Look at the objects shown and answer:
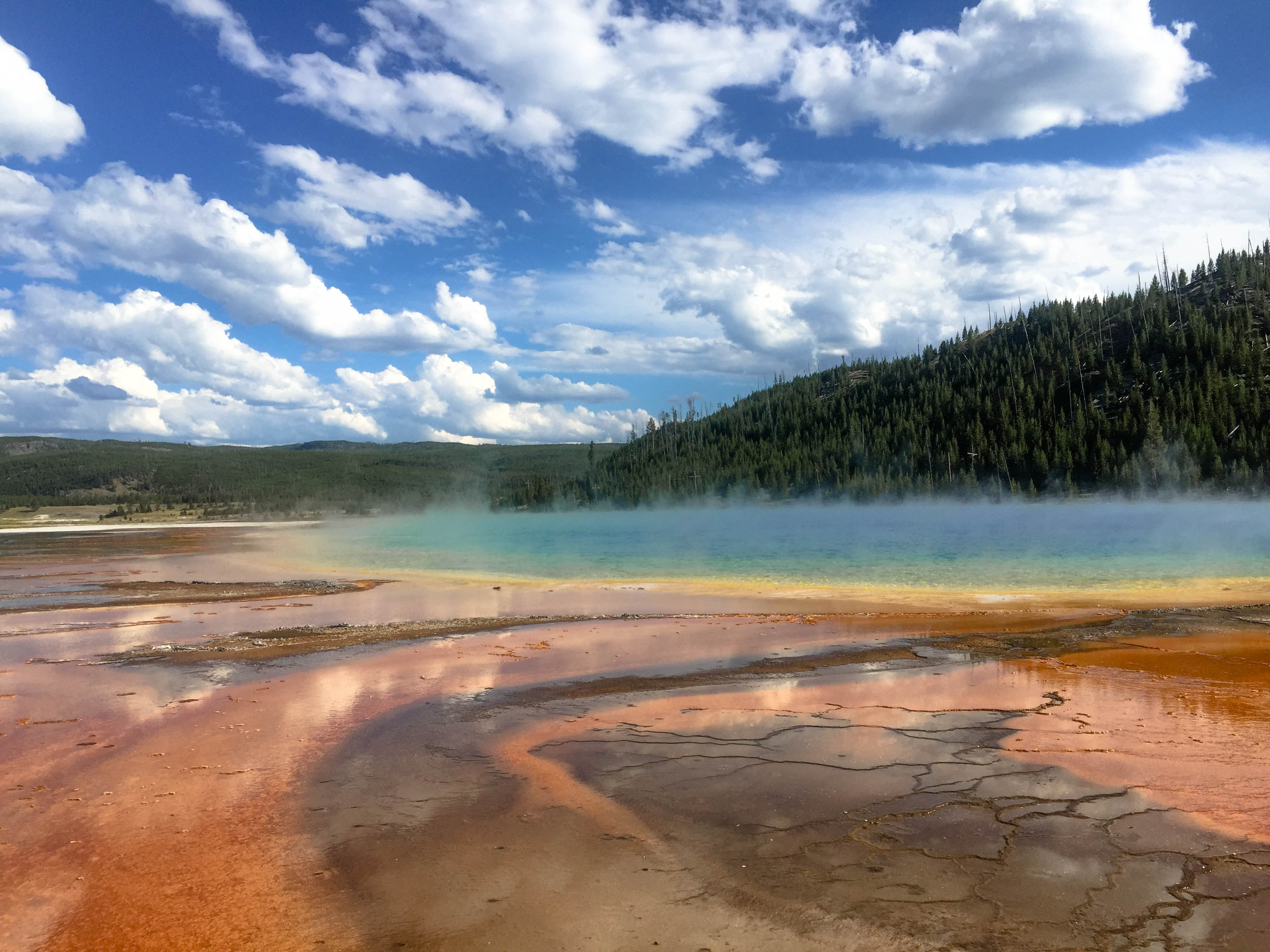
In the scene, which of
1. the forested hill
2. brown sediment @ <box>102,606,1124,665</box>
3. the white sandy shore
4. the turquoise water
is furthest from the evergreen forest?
brown sediment @ <box>102,606,1124,665</box>

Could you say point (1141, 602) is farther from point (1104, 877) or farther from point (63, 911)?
point (63, 911)

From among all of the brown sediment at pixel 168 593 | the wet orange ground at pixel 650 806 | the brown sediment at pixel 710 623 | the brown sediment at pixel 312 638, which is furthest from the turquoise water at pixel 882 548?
the wet orange ground at pixel 650 806

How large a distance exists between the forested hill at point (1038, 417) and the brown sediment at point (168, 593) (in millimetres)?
99673

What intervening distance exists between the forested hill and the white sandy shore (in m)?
64.8

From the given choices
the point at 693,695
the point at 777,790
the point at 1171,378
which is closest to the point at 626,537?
the point at 693,695

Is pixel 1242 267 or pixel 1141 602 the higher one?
pixel 1242 267

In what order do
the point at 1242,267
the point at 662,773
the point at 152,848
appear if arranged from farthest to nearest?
the point at 1242,267 → the point at 662,773 → the point at 152,848

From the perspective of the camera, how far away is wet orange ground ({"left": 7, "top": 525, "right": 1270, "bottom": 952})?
523cm

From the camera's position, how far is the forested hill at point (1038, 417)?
319 ft

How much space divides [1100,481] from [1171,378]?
1210 inches

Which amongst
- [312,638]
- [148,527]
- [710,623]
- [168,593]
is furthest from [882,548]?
[148,527]

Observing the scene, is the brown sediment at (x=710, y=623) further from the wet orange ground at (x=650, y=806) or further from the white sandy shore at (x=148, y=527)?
the white sandy shore at (x=148, y=527)

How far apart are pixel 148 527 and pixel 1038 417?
159008 mm

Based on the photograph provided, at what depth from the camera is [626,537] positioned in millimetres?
68062
